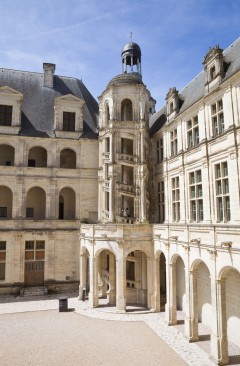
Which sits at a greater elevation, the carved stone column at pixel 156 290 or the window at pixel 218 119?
the window at pixel 218 119

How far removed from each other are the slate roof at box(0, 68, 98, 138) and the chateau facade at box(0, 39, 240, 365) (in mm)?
121

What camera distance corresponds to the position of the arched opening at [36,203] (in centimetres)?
2788

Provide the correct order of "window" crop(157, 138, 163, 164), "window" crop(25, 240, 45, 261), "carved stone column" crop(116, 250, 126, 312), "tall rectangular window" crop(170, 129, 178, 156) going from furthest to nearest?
"window" crop(25, 240, 45, 261)
"window" crop(157, 138, 163, 164)
"tall rectangular window" crop(170, 129, 178, 156)
"carved stone column" crop(116, 250, 126, 312)

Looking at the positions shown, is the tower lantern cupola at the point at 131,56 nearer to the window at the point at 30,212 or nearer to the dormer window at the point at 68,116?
the dormer window at the point at 68,116

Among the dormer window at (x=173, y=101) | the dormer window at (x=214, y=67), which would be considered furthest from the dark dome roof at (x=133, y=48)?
the dormer window at (x=214, y=67)

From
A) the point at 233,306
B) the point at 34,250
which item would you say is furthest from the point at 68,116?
the point at 233,306

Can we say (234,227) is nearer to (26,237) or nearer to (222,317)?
(222,317)

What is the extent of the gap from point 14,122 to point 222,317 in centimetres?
2263

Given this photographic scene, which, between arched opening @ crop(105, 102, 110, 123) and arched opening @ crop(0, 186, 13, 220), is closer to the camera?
arched opening @ crop(105, 102, 110, 123)

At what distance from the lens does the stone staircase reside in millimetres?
24641

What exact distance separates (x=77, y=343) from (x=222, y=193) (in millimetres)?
10681

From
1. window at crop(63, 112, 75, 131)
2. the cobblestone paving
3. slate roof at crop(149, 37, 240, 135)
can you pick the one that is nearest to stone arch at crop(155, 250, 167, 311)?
the cobblestone paving

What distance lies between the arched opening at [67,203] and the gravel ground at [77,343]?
418 inches

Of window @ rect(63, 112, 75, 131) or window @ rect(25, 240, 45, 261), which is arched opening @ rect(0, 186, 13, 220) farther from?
window @ rect(63, 112, 75, 131)
